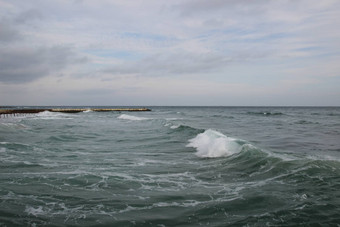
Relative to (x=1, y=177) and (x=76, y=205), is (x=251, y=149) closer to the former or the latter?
(x=76, y=205)

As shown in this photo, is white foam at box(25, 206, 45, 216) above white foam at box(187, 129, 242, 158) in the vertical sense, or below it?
below

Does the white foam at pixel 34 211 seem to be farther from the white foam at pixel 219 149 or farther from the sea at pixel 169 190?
the white foam at pixel 219 149

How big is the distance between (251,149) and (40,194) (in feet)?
27.9

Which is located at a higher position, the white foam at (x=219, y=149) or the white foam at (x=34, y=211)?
the white foam at (x=219, y=149)

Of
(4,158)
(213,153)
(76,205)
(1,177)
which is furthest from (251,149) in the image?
(4,158)

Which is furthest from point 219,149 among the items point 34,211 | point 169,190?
point 34,211

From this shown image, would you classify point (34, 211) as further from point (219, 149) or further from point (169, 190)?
point (219, 149)

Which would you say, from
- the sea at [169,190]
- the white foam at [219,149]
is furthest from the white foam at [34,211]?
the white foam at [219,149]

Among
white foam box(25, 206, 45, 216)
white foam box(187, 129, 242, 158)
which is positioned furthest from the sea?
white foam box(187, 129, 242, 158)

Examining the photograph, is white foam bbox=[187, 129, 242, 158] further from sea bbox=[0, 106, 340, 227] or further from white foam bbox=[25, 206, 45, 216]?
white foam bbox=[25, 206, 45, 216]

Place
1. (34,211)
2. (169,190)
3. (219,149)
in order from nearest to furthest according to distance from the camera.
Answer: (34,211) < (169,190) < (219,149)

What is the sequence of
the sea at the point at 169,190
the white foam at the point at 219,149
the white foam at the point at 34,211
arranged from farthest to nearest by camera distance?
the white foam at the point at 219,149, the white foam at the point at 34,211, the sea at the point at 169,190

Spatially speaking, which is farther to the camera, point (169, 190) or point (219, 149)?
point (219, 149)

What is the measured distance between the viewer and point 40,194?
23.7 feet
